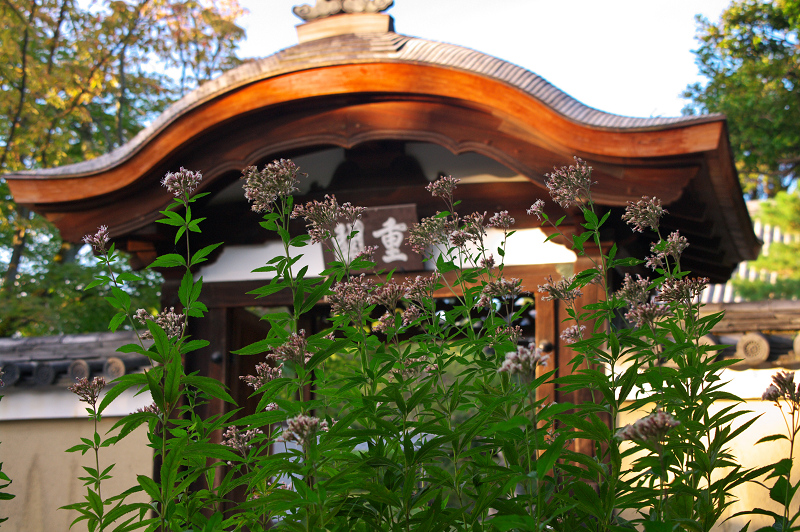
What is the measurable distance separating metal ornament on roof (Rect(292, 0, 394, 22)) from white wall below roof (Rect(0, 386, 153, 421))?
3725mm

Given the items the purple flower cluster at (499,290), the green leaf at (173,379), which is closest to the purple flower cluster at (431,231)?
the purple flower cluster at (499,290)

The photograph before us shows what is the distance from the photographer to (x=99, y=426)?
5938mm

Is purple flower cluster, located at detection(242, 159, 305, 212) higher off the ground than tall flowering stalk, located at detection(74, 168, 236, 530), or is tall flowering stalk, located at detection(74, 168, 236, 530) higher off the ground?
purple flower cluster, located at detection(242, 159, 305, 212)

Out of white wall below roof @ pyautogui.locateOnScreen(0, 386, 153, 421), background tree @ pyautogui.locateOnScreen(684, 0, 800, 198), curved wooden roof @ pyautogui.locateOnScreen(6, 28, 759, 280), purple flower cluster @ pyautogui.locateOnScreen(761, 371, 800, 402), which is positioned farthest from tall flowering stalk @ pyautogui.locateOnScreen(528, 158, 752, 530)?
background tree @ pyautogui.locateOnScreen(684, 0, 800, 198)

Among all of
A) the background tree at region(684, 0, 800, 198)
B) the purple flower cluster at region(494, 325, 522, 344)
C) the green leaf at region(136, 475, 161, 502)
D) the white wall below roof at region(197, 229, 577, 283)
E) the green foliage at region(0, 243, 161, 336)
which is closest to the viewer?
the green leaf at region(136, 475, 161, 502)

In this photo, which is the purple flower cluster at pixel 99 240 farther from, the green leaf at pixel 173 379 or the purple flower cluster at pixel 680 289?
the purple flower cluster at pixel 680 289

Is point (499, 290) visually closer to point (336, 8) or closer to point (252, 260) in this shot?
point (252, 260)

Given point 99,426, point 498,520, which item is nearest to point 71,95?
point 99,426

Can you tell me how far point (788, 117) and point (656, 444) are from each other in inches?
652

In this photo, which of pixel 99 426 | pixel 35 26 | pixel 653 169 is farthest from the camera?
pixel 35 26

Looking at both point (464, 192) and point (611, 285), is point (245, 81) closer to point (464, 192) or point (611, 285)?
point (464, 192)

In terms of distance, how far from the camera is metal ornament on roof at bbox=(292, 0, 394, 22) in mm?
5922

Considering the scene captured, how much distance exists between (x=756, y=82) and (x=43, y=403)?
15.7m

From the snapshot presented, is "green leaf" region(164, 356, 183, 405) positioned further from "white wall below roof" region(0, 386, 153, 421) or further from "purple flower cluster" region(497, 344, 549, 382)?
"white wall below roof" region(0, 386, 153, 421)
